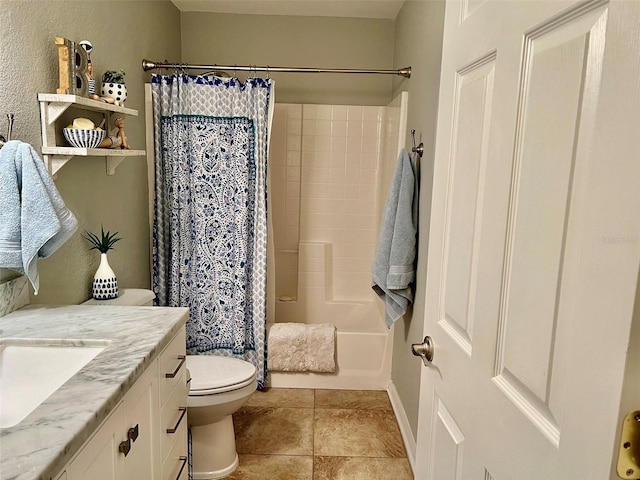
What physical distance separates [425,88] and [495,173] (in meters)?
1.56

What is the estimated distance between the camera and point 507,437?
31.4 inches

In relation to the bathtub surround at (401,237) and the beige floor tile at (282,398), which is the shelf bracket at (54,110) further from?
the beige floor tile at (282,398)

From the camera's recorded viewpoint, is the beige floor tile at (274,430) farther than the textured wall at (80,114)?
Yes

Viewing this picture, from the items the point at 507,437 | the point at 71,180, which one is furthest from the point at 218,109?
the point at 507,437

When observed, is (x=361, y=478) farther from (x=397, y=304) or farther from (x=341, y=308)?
(x=341, y=308)

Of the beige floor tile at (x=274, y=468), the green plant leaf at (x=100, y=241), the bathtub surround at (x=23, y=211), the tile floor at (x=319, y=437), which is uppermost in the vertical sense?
the bathtub surround at (x=23, y=211)

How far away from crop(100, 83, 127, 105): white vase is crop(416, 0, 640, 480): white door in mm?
1413

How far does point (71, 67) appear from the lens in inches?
65.5

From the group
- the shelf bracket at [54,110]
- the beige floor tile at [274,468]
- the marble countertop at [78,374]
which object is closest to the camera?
the marble countertop at [78,374]

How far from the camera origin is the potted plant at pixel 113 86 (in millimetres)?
1954

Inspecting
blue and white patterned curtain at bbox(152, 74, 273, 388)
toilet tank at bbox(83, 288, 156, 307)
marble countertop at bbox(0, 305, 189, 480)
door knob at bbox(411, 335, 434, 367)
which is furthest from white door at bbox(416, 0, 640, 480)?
blue and white patterned curtain at bbox(152, 74, 273, 388)

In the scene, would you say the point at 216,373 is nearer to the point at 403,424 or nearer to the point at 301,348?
the point at 301,348

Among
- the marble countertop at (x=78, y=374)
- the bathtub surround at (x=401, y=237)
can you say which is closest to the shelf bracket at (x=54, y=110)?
the marble countertop at (x=78, y=374)

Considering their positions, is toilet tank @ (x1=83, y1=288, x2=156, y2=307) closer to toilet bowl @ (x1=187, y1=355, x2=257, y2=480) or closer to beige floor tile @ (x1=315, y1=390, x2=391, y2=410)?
toilet bowl @ (x1=187, y1=355, x2=257, y2=480)
